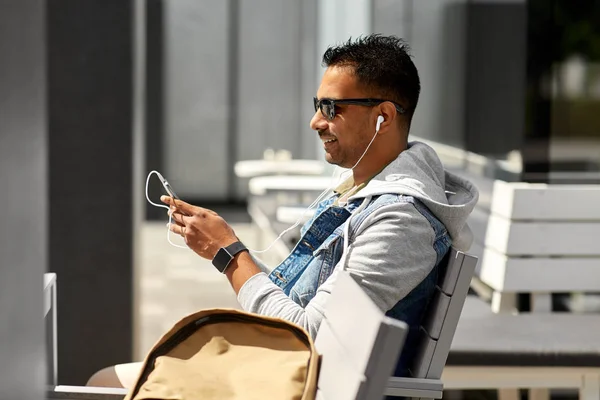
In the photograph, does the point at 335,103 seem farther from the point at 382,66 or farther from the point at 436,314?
the point at 436,314

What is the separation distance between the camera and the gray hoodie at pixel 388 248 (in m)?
2.22

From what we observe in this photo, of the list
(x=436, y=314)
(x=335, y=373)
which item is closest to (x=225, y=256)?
(x=436, y=314)

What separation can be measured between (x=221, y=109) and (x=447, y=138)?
5703 mm

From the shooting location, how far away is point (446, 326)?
7.33 feet

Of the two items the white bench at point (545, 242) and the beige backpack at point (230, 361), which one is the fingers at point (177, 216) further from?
the white bench at point (545, 242)

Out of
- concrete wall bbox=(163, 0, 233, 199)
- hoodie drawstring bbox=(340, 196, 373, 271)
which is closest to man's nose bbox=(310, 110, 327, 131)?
hoodie drawstring bbox=(340, 196, 373, 271)

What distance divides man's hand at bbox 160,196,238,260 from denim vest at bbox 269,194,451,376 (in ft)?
0.57

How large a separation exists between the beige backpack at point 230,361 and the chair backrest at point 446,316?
0.44 meters

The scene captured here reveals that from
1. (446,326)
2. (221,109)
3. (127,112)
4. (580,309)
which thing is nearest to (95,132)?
(127,112)

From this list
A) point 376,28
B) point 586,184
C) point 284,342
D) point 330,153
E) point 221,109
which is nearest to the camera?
point 284,342

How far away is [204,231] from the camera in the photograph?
7.90 feet

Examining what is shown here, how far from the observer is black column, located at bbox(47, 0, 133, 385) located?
4234 millimetres

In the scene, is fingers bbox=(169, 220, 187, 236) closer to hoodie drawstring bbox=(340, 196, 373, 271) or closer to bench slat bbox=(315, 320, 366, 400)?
hoodie drawstring bbox=(340, 196, 373, 271)

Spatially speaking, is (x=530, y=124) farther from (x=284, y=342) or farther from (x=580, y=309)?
(x=284, y=342)
